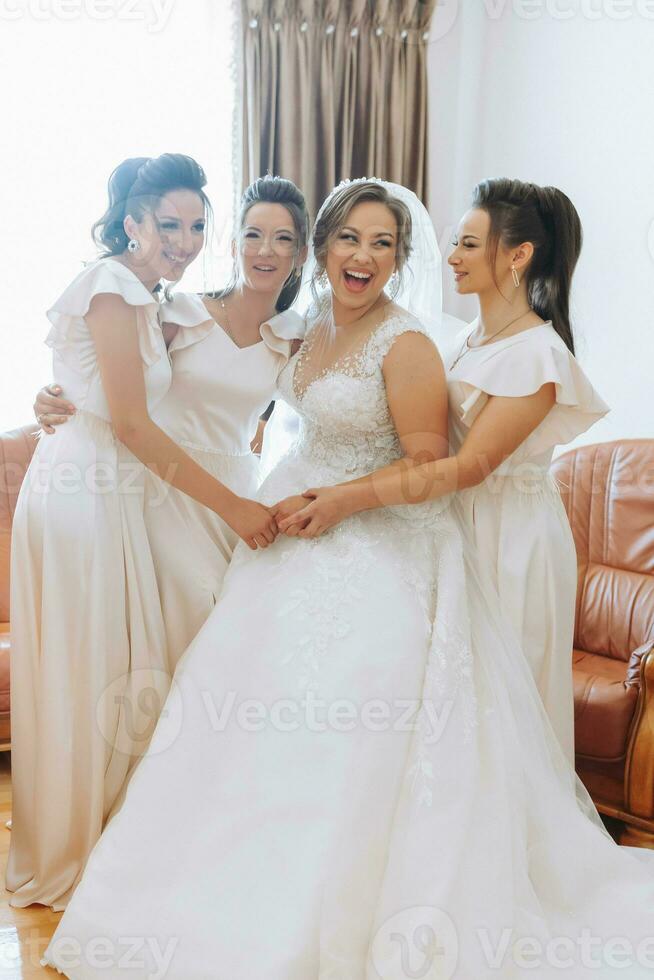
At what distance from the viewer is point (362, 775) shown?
5.57 feet

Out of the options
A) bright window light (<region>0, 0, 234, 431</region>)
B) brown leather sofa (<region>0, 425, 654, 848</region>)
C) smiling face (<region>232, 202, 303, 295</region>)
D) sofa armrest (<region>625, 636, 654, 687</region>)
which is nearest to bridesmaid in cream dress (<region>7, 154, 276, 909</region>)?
smiling face (<region>232, 202, 303, 295</region>)

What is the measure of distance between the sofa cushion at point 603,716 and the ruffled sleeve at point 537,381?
28.8 inches

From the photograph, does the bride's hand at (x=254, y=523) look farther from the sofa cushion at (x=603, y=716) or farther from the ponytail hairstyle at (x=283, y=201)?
the sofa cushion at (x=603, y=716)

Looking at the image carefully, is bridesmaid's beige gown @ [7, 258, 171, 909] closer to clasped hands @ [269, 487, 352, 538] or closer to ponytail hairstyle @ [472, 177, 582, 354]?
clasped hands @ [269, 487, 352, 538]

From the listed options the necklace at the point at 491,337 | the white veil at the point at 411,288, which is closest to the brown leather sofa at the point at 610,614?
the necklace at the point at 491,337

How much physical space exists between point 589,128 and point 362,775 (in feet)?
8.98

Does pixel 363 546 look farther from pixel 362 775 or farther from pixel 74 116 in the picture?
pixel 74 116

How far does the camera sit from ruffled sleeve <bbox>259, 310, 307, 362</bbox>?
7.27 ft

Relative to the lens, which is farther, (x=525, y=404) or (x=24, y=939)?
(x=525, y=404)

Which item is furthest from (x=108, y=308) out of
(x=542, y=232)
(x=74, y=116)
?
(x=74, y=116)

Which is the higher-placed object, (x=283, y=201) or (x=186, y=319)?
(x=283, y=201)

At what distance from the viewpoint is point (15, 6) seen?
3500 millimetres

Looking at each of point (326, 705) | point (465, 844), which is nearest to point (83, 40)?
point (326, 705)

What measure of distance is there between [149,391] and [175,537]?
345 millimetres
